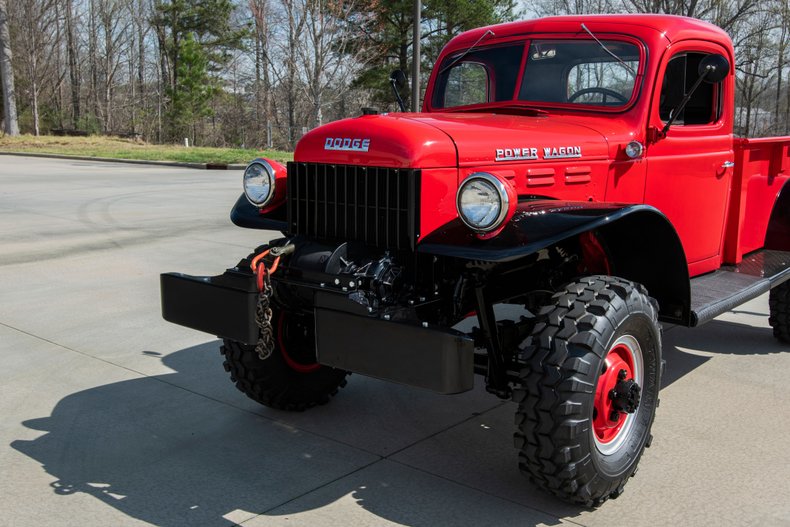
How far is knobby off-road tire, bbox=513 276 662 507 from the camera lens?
9.56 ft

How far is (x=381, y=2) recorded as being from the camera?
1212 inches

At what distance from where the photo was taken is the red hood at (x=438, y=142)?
3252 millimetres

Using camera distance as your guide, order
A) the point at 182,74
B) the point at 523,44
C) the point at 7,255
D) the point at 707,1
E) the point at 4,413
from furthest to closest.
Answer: the point at 182,74 < the point at 707,1 < the point at 7,255 < the point at 523,44 < the point at 4,413

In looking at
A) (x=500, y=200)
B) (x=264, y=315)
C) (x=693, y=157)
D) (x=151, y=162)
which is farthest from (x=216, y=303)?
(x=151, y=162)

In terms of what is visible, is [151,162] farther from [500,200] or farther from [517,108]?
[500,200]

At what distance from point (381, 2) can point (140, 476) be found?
29.6 metres

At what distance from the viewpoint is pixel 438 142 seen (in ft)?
10.8

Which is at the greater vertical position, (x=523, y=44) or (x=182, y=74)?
(x=182, y=74)

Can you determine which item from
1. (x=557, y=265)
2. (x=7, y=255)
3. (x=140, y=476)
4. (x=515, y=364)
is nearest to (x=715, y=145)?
(x=557, y=265)

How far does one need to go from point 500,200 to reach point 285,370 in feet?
5.30

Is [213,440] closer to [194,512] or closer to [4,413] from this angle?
[194,512]

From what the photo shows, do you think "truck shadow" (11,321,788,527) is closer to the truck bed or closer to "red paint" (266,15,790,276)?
"red paint" (266,15,790,276)

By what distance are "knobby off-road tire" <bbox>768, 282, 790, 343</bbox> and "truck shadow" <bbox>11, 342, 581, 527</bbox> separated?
272cm

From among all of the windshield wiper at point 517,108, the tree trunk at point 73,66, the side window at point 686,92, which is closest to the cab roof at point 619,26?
the side window at point 686,92
